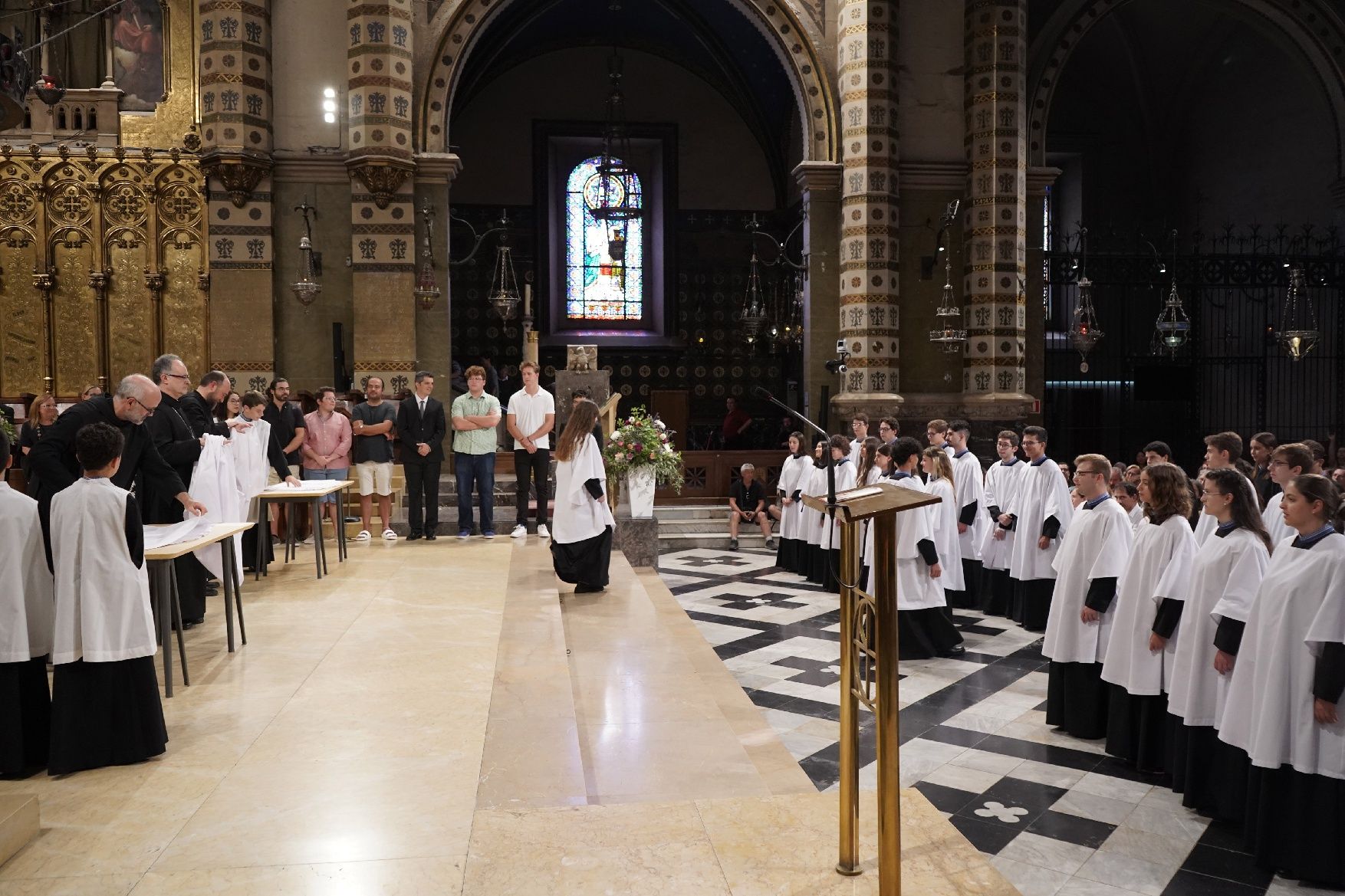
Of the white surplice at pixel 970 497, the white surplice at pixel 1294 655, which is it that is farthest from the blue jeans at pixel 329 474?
the white surplice at pixel 1294 655

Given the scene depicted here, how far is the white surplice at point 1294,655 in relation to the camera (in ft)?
12.6

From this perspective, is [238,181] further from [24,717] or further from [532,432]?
[24,717]

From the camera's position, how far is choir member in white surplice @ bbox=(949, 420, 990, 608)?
9.43m

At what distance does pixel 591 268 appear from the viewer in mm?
20406

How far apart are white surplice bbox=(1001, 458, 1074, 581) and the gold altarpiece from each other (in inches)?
403

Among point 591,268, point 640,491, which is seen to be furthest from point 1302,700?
point 591,268

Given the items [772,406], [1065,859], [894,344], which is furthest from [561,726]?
[772,406]

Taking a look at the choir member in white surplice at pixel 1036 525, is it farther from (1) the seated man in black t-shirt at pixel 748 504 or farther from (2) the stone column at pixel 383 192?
(2) the stone column at pixel 383 192

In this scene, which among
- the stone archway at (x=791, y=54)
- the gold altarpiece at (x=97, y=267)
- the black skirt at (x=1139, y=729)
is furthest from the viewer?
the stone archway at (x=791, y=54)

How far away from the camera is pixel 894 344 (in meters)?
13.9

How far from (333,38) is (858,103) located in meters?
7.06

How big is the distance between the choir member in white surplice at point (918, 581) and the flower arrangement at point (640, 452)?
118 inches

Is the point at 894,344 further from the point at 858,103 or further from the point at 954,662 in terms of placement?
the point at 954,662

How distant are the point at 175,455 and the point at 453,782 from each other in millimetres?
3439
